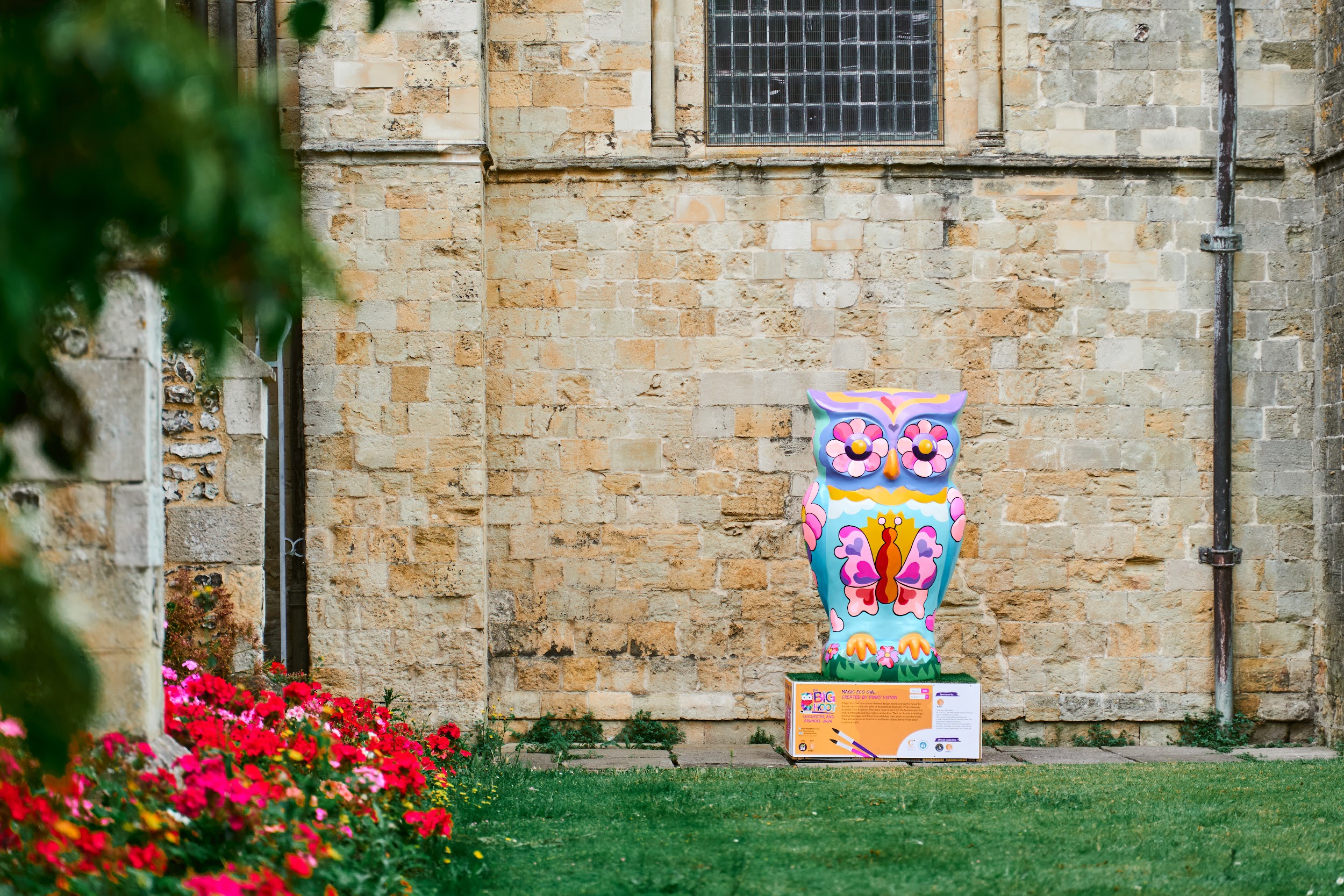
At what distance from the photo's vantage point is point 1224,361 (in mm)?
8281

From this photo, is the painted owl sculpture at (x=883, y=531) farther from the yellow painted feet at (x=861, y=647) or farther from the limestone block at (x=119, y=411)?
the limestone block at (x=119, y=411)

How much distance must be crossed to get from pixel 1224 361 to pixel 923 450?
8.84ft

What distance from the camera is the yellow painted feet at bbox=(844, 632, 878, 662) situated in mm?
6863

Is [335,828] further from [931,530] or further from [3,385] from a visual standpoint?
[931,530]

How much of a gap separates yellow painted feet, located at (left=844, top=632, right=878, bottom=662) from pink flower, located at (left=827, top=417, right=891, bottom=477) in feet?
2.87

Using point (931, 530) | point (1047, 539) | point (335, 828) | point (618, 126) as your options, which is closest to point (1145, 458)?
point (1047, 539)

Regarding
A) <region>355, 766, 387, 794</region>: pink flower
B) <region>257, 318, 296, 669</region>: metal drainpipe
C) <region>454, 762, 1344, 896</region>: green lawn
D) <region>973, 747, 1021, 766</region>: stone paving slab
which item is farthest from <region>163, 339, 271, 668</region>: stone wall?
<region>973, 747, 1021, 766</region>: stone paving slab

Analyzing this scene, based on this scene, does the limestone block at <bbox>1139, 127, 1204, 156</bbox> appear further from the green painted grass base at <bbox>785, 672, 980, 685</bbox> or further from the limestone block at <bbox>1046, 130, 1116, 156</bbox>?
the green painted grass base at <bbox>785, 672, 980, 685</bbox>

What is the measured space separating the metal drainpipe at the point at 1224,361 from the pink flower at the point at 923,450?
8.17 ft

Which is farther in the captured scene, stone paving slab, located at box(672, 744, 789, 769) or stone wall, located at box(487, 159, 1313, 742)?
stone wall, located at box(487, 159, 1313, 742)

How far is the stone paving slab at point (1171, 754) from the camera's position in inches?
297

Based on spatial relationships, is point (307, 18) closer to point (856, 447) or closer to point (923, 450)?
point (856, 447)

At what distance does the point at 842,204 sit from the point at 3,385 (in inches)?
284

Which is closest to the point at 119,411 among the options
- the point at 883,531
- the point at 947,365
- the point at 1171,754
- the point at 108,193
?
the point at 108,193
